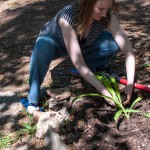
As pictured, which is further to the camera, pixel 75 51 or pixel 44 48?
pixel 44 48

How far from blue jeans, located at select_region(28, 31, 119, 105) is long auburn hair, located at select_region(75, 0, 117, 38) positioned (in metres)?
0.40

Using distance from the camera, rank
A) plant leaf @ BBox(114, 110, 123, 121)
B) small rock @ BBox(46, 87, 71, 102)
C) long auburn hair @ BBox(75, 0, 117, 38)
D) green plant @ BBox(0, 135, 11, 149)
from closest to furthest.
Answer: plant leaf @ BBox(114, 110, 123, 121) < long auburn hair @ BBox(75, 0, 117, 38) < green plant @ BBox(0, 135, 11, 149) < small rock @ BBox(46, 87, 71, 102)

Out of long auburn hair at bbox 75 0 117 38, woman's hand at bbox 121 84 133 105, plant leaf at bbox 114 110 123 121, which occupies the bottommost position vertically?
woman's hand at bbox 121 84 133 105

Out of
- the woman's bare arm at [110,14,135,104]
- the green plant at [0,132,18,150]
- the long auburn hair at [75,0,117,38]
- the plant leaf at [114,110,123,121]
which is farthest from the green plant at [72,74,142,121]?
the green plant at [0,132,18,150]

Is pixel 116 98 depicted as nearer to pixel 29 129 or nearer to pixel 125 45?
pixel 125 45

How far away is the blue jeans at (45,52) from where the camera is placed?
3.38 meters

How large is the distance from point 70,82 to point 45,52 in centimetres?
63

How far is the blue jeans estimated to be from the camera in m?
3.38

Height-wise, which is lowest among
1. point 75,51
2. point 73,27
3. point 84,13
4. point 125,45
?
point 125,45

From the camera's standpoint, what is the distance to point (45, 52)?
338 centimetres

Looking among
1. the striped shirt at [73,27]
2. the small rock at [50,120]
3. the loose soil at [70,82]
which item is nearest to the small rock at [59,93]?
the loose soil at [70,82]

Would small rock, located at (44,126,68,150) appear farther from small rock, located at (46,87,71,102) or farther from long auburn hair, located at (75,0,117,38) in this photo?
long auburn hair, located at (75,0,117,38)

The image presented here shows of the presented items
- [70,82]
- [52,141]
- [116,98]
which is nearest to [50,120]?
[52,141]

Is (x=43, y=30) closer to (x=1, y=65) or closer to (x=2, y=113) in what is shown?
(x=2, y=113)
